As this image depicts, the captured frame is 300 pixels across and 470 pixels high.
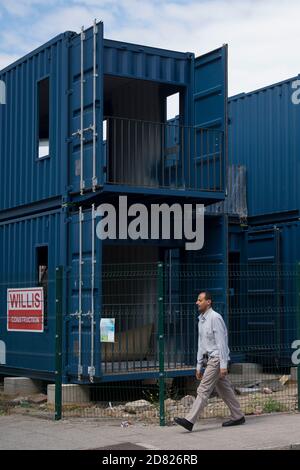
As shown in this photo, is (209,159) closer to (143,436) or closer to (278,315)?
(278,315)

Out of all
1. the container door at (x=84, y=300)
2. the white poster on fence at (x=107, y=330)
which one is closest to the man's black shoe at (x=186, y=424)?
the white poster on fence at (x=107, y=330)

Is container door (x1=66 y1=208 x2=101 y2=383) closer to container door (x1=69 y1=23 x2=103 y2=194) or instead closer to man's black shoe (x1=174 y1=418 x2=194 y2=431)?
container door (x1=69 y1=23 x2=103 y2=194)

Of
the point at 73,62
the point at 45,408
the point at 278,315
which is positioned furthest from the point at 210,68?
the point at 45,408

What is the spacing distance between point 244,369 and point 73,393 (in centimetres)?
420

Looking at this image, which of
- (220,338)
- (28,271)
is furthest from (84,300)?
(220,338)

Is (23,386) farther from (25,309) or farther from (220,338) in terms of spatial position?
(220,338)

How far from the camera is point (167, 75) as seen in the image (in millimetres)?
15055

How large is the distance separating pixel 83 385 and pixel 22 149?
5.05 m

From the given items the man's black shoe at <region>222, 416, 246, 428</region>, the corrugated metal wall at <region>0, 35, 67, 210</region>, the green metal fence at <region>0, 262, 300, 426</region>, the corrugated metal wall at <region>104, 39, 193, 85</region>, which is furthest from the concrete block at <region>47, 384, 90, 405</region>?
the corrugated metal wall at <region>104, 39, 193, 85</region>

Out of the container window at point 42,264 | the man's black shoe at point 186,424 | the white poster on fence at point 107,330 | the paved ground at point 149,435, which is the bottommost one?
the paved ground at point 149,435

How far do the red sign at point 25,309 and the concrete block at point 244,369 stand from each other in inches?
166

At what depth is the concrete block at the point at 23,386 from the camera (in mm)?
14852

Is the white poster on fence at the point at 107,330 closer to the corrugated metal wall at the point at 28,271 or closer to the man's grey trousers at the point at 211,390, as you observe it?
the corrugated metal wall at the point at 28,271

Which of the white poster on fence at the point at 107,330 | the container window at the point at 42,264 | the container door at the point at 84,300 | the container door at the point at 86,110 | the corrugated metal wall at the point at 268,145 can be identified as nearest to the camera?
the white poster on fence at the point at 107,330
